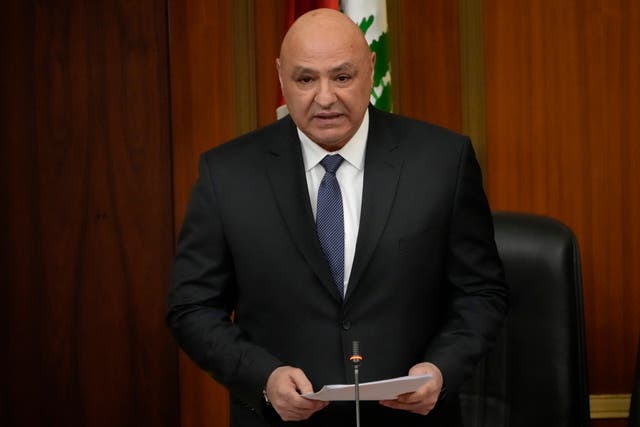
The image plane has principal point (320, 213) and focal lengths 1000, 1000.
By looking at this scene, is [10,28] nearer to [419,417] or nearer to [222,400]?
[222,400]

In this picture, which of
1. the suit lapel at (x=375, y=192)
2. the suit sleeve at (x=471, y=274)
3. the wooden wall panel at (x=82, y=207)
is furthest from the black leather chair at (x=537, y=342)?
the wooden wall panel at (x=82, y=207)

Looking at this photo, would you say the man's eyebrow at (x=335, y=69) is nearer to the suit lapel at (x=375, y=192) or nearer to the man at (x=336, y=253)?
the man at (x=336, y=253)

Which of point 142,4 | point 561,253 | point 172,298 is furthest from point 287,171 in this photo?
point 142,4

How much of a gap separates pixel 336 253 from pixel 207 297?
30cm

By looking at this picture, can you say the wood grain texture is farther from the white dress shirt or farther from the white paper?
the white paper

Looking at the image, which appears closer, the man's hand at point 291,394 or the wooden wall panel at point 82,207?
the man's hand at point 291,394

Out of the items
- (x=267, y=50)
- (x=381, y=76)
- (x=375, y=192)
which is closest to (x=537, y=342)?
(x=375, y=192)

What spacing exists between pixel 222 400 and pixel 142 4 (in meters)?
1.51

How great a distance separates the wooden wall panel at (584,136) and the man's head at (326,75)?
63.7 inches

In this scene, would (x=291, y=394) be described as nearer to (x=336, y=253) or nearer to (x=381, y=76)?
(x=336, y=253)

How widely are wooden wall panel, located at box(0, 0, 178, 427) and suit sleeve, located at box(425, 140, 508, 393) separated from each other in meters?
1.87

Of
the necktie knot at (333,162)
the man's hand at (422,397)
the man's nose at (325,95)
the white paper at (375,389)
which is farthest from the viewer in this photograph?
the necktie knot at (333,162)

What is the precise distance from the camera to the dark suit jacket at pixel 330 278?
2.08 metres

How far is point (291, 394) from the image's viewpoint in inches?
75.3
